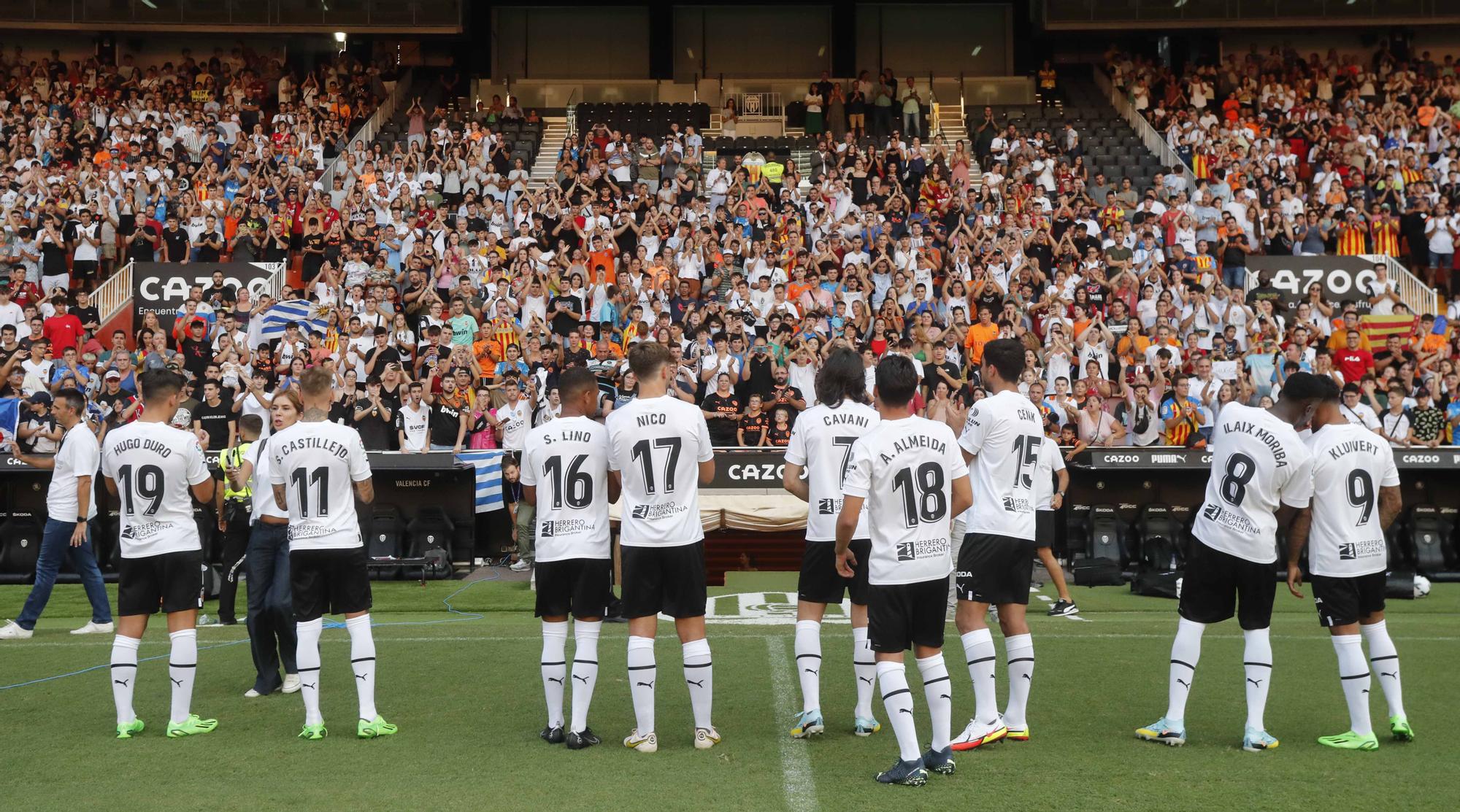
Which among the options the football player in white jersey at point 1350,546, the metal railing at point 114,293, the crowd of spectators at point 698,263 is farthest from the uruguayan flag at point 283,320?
the football player in white jersey at point 1350,546

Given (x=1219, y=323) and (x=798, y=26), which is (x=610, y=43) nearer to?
(x=798, y=26)

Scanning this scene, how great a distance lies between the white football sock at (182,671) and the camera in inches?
279

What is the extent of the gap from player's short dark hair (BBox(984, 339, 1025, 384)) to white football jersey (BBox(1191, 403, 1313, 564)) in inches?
44.1

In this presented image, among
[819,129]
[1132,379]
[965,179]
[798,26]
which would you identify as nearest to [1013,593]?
[1132,379]

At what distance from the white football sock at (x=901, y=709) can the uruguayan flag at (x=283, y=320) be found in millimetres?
13720

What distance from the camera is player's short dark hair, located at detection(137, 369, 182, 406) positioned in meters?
7.23

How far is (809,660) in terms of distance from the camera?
698cm

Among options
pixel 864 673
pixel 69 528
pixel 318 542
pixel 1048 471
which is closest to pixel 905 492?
pixel 864 673

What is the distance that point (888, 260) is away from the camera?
19734 mm

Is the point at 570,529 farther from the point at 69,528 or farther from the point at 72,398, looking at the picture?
the point at 69,528

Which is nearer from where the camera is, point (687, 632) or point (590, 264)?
point (687, 632)

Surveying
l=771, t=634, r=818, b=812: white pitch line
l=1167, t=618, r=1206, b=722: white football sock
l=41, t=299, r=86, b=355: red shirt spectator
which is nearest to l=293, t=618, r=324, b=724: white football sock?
l=771, t=634, r=818, b=812: white pitch line

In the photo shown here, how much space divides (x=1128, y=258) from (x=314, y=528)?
52.5ft

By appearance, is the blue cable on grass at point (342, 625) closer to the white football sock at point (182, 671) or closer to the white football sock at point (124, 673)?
the white football sock at point (124, 673)
